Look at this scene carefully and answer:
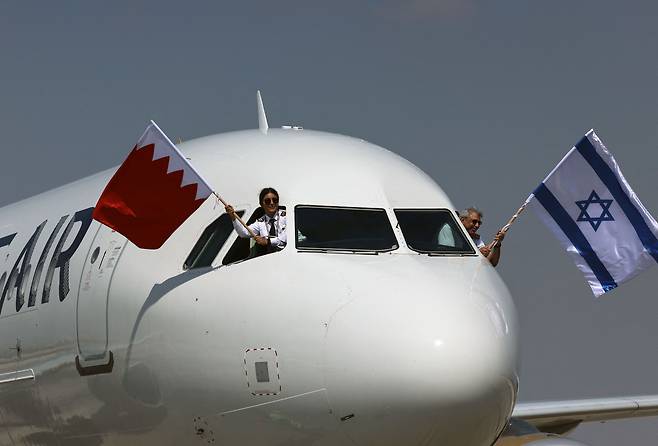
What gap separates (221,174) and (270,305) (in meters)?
2.46

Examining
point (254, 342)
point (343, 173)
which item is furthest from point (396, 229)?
point (254, 342)

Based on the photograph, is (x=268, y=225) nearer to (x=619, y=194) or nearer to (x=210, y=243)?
(x=210, y=243)

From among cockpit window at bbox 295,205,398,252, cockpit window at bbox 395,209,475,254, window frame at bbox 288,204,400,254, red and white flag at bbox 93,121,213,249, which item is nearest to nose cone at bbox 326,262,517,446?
window frame at bbox 288,204,400,254

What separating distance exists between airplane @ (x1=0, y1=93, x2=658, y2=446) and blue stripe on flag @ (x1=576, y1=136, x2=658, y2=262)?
7.54 feet

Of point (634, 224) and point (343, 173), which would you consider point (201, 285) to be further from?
point (634, 224)

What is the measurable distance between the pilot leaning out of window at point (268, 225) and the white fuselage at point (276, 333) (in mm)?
127

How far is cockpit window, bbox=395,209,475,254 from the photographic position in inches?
560

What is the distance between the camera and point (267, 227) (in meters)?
14.1

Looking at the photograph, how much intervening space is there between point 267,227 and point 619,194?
482 centimetres

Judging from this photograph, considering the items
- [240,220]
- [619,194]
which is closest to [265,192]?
[240,220]

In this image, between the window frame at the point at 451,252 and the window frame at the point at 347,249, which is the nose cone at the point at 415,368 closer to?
the window frame at the point at 347,249

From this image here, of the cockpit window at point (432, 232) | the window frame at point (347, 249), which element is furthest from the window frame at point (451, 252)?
the window frame at point (347, 249)

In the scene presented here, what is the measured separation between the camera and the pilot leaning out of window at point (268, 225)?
45.5ft

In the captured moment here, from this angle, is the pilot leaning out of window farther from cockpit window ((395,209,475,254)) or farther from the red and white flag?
cockpit window ((395,209,475,254))
